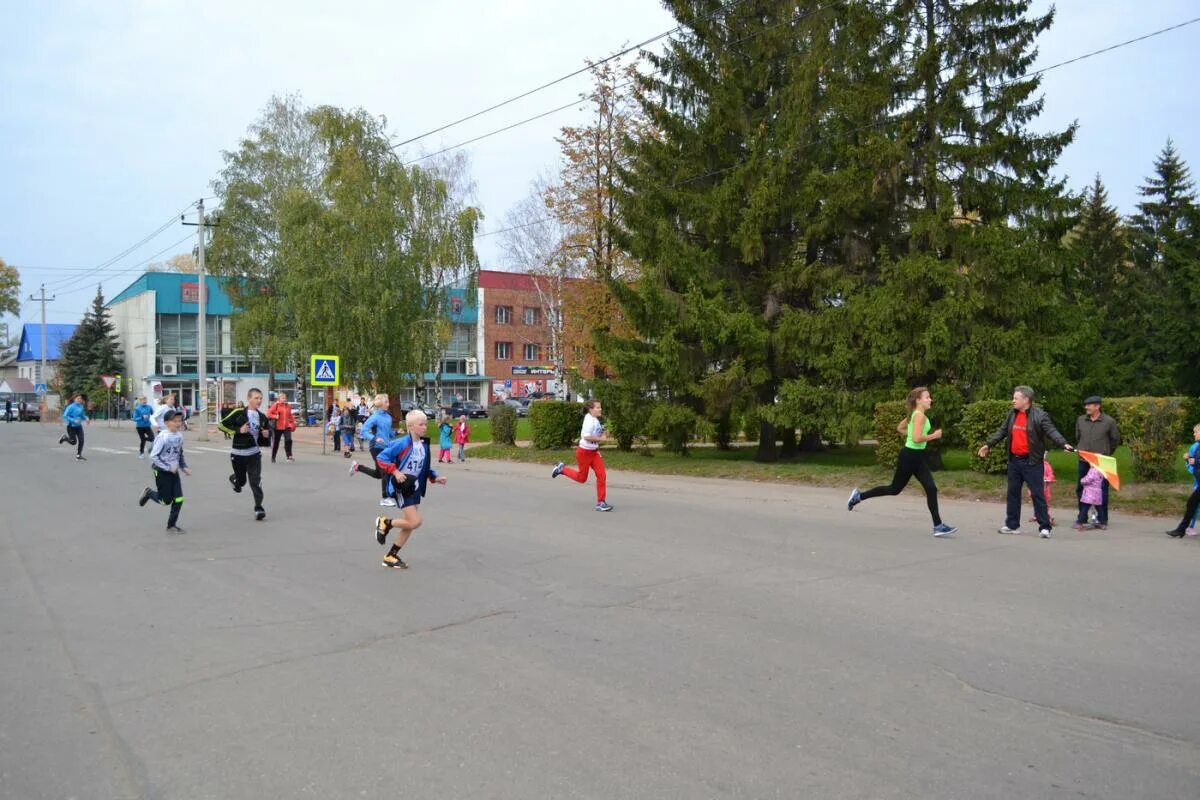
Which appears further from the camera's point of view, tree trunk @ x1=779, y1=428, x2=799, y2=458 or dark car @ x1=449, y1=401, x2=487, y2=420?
dark car @ x1=449, y1=401, x2=487, y2=420

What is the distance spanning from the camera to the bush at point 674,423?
20531mm

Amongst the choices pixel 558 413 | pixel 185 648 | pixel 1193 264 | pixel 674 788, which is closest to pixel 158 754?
pixel 185 648

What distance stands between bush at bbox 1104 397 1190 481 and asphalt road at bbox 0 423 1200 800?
160 inches

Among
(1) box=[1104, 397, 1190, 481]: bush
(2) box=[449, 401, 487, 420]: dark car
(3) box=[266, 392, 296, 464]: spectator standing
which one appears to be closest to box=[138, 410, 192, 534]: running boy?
(3) box=[266, 392, 296, 464]: spectator standing

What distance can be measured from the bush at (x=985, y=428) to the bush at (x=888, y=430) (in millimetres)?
1101

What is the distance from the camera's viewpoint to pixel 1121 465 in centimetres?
1772

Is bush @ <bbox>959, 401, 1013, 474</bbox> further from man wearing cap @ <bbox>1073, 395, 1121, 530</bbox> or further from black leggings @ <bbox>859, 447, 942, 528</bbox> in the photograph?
black leggings @ <bbox>859, 447, 942, 528</bbox>

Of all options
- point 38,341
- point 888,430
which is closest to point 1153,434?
point 888,430

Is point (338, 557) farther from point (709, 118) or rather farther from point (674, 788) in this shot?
point (709, 118)

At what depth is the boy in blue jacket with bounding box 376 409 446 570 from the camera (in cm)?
877

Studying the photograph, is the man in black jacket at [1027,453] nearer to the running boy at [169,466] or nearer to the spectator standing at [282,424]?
the running boy at [169,466]

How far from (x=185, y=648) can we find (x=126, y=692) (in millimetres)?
897

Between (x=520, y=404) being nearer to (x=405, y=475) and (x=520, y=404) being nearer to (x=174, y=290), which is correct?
(x=174, y=290)

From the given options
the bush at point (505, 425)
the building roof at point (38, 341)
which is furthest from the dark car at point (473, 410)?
the building roof at point (38, 341)
